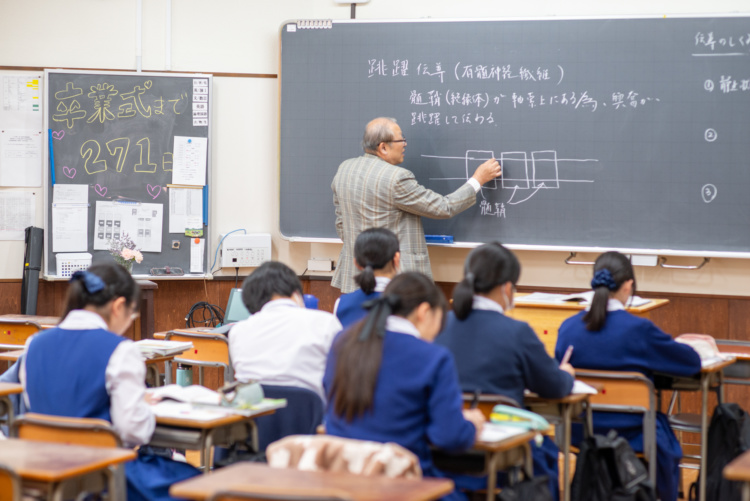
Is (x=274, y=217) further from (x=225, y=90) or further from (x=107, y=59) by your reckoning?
(x=107, y=59)

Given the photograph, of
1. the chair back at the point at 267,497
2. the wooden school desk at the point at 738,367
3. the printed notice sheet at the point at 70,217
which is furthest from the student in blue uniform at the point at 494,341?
the printed notice sheet at the point at 70,217

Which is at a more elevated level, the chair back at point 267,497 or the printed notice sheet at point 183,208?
the printed notice sheet at point 183,208

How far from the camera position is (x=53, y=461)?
6.56 ft

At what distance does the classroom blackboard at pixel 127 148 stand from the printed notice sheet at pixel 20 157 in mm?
119

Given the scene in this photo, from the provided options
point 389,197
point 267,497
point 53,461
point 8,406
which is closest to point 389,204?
point 389,197

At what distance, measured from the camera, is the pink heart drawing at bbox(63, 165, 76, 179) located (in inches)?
214

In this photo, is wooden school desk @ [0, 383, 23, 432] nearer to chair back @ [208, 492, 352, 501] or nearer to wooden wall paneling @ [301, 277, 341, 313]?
chair back @ [208, 492, 352, 501]

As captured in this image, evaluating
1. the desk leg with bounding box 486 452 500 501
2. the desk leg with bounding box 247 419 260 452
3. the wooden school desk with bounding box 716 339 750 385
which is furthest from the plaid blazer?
the desk leg with bounding box 486 452 500 501

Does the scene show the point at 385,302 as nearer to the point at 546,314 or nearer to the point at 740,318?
the point at 546,314

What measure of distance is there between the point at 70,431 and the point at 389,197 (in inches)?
110

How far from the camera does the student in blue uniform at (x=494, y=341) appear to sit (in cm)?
273

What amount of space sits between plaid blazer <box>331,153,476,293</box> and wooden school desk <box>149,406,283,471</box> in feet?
7.50

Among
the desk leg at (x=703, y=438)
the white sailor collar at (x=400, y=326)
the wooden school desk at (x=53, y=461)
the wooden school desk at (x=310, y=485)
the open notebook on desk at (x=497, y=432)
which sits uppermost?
the white sailor collar at (x=400, y=326)

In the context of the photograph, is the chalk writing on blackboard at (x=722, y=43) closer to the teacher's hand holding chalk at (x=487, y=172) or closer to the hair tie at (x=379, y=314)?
the teacher's hand holding chalk at (x=487, y=172)
